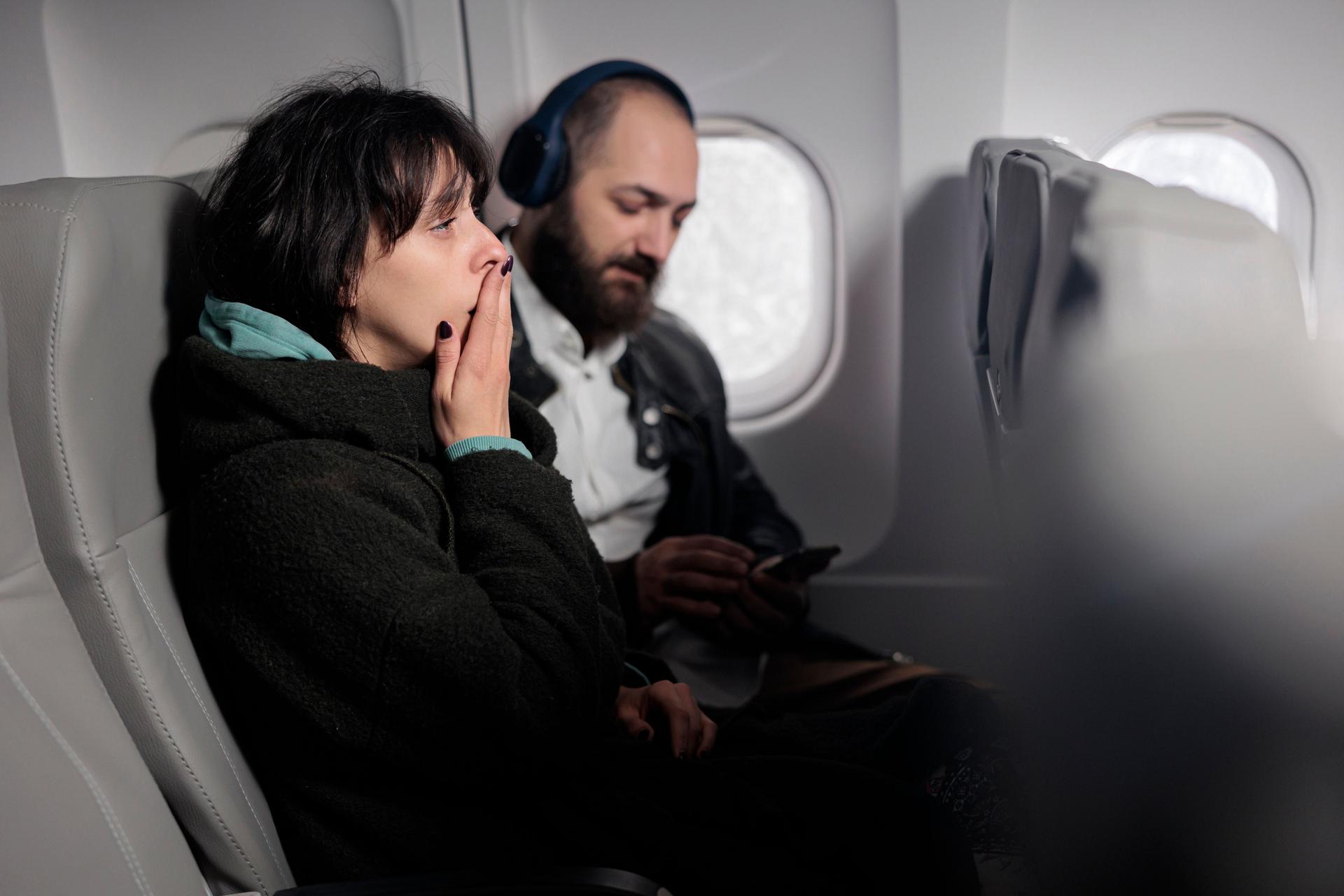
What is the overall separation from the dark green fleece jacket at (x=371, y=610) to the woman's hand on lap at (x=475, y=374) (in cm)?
4

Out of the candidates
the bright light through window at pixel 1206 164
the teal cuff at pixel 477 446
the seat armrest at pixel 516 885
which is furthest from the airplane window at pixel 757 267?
the seat armrest at pixel 516 885

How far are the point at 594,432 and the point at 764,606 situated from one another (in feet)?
1.45

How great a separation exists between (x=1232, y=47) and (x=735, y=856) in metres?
1.64

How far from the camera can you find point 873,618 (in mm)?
2098

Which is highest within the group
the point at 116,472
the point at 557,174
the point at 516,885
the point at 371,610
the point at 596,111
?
the point at 596,111

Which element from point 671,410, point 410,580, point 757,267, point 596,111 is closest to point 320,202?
point 410,580

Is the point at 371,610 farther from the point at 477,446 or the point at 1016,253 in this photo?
the point at 1016,253

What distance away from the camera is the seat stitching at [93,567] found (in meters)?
0.87

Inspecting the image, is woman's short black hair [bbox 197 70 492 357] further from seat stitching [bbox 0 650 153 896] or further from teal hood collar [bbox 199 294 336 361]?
seat stitching [bbox 0 650 153 896]

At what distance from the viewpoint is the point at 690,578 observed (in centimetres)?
166

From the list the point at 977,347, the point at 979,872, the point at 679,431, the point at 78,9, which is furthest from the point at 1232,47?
the point at 78,9

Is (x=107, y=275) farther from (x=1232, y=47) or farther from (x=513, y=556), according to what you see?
(x=1232, y=47)

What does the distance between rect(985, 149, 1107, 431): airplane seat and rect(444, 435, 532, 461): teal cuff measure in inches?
21.3

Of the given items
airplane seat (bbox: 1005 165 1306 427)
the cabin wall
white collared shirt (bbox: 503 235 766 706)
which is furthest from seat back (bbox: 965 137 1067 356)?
white collared shirt (bbox: 503 235 766 706)
